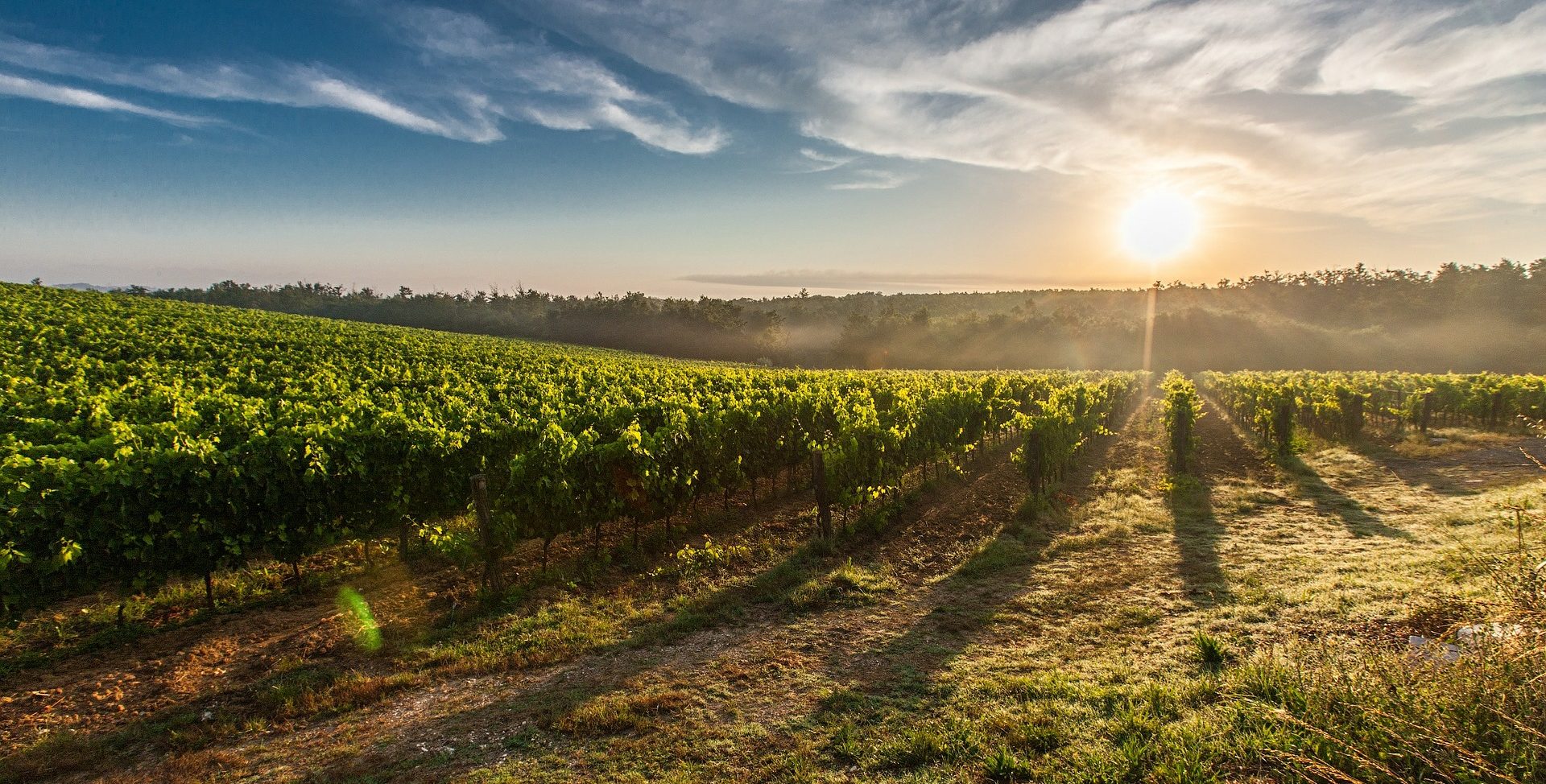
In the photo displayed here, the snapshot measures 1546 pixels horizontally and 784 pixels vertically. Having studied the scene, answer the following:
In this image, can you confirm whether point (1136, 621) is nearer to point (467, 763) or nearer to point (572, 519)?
point (467, 763)

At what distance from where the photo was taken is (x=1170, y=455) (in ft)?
58.2

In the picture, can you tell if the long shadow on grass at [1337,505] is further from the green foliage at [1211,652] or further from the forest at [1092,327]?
the forest at [1092,327]

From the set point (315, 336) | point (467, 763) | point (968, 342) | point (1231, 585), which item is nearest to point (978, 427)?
point (1231, 585)

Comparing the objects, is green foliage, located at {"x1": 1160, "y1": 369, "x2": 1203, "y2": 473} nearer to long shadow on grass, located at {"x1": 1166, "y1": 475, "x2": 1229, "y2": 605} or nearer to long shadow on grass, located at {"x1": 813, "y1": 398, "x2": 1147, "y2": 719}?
long shadow on grass, located at {"x1": 1166, "y1": 475, "x2": 1229, "y2": 605}

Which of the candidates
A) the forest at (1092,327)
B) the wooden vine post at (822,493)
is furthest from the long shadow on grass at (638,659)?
the forest at (1092,327)

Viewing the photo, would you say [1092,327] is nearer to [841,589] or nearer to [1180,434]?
[1180,434]

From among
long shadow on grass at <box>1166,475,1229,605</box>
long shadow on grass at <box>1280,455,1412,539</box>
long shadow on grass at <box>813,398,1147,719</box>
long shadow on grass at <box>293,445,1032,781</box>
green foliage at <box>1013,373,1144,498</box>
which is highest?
green foliage at <box>1013,373,1144,498</box>

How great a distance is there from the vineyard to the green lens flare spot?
0.82m

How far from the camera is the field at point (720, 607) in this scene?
4668mm

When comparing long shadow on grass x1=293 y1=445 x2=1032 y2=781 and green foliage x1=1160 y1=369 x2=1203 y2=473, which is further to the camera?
green foliage x1=1160 y1=369 x2=1203 y2=473

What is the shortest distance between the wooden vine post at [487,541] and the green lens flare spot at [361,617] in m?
1.39

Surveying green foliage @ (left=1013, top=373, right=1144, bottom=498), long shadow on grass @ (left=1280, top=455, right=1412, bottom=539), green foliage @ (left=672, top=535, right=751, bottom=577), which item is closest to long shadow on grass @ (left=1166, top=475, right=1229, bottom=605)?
long shadow on grass @ (left=1280, top=455, right=1412, bottom=539)

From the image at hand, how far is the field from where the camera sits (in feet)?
15.3

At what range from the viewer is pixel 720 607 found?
8117mm
